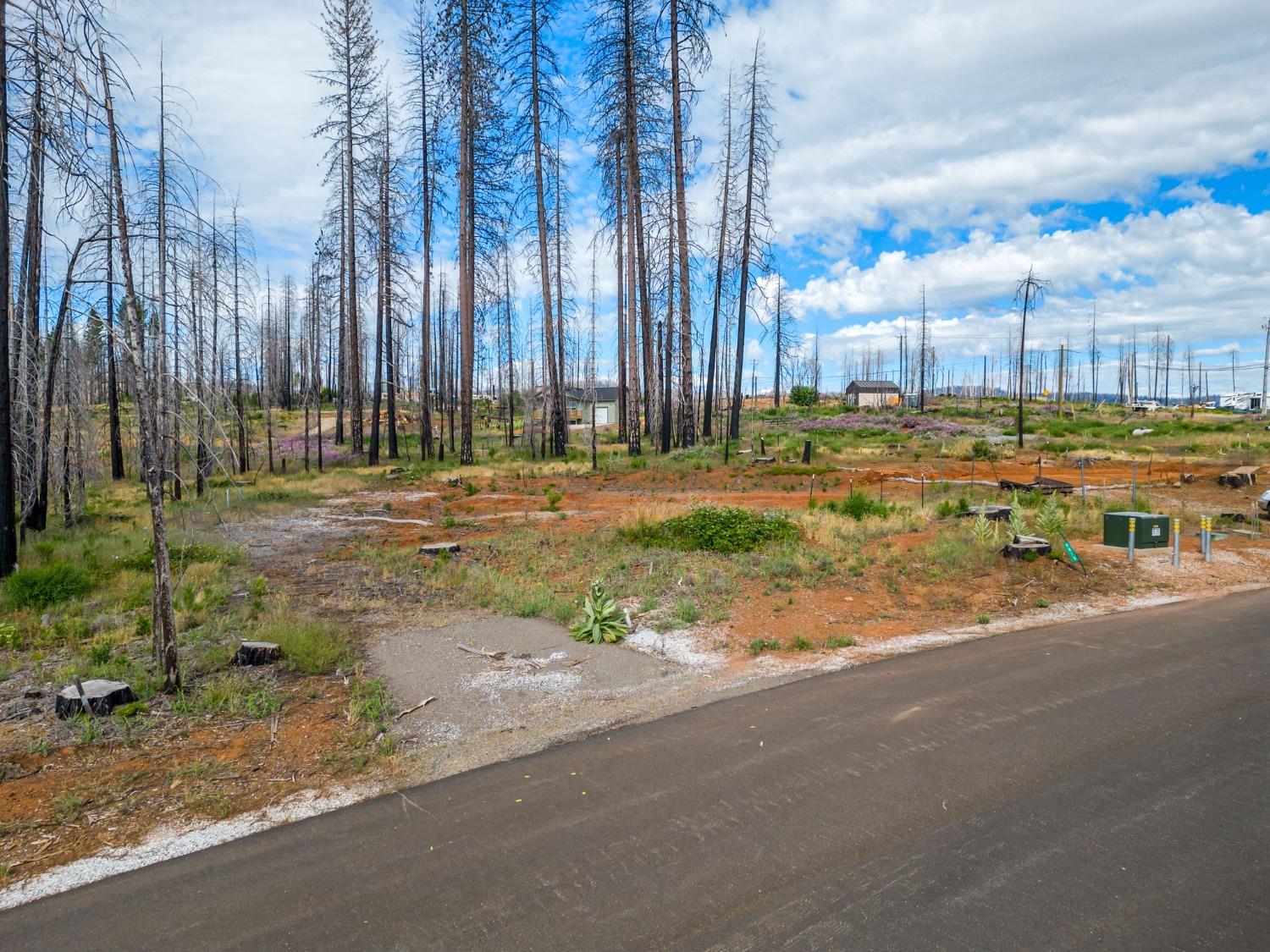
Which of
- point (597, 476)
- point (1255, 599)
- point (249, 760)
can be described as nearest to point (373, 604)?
point (249, 760)

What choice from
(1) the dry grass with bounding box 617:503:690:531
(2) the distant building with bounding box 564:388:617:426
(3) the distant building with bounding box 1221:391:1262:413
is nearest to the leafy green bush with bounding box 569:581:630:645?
(1) the dry grass with bounding box 617:503:690:531

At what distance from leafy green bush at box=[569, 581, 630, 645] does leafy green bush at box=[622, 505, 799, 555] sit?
4.03 m

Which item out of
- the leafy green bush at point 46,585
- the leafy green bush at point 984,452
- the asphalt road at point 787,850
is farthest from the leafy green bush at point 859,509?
the leafy green bush at point 984,452

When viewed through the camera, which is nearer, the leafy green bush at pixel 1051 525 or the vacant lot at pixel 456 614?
the vacant lot at pixel 456 614

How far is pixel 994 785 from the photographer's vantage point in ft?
14.6

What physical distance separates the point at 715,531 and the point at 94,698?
904 centimetres

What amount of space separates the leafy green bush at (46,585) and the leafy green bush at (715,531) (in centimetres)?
825

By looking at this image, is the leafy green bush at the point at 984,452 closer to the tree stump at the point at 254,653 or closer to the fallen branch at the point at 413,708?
the fallen branch at the point at 413,708

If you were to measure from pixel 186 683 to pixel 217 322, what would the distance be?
24.7 metres

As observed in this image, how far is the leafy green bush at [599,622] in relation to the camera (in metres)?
7.91

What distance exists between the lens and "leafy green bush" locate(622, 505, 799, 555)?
40.6ft

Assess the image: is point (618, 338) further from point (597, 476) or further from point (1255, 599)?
point (1255, 599)

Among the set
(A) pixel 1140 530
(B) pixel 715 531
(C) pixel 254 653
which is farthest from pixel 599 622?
(A) pixel 1140 530

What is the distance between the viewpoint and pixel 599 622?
8.12 metres
